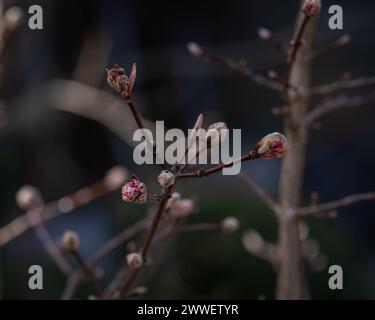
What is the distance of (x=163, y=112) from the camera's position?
15.3ft

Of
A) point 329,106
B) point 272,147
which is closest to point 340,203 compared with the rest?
point 329,106

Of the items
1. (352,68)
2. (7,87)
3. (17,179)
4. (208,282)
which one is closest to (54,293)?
(208,282)

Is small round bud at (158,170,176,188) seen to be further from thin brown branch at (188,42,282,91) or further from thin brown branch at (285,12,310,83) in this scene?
thin brown branch at (188,42,282,91)

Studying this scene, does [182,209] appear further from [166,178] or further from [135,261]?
[166,178]

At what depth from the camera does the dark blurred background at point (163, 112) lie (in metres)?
3.05

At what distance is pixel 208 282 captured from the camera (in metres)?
2.57

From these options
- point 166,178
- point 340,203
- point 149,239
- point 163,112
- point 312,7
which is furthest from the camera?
point 163,112

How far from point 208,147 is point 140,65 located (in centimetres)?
392

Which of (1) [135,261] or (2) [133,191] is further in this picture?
(1) [135,261]

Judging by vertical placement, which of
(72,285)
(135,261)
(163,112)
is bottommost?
(135,261)

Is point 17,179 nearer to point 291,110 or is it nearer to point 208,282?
point 208,282

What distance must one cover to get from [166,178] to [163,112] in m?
4.03

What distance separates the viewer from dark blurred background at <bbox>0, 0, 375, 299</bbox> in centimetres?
305

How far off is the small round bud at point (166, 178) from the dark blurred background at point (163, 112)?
208cm
